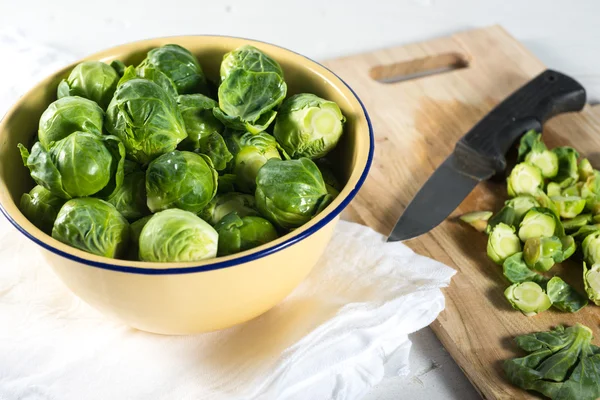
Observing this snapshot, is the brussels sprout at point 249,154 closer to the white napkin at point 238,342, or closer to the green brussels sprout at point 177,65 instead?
the green brussels sprout at point 177,65

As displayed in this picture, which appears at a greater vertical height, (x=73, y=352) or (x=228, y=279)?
(x=228, y=279)

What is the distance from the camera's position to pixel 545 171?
2.41m

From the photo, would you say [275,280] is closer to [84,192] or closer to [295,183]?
[295,183]

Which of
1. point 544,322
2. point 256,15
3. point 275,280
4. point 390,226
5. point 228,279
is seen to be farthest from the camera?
point 256,15

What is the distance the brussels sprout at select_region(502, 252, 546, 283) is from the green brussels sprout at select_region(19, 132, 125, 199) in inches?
45.6

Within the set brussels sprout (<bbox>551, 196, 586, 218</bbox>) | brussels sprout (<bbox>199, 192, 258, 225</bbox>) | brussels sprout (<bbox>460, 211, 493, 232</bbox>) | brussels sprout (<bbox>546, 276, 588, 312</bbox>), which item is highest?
brussels sprout (<bbox>199, 192, 258, 225</bbox>)

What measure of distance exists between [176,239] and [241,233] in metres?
0.15

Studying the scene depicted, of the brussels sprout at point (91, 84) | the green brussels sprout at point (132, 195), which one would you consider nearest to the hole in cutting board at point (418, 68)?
the brussels sprout at point (91, 84)

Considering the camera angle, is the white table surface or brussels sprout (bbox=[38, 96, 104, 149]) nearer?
brussels sprout (bbox=[38, 96, 104, 149])

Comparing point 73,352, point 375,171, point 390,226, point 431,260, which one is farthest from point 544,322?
point 73,352

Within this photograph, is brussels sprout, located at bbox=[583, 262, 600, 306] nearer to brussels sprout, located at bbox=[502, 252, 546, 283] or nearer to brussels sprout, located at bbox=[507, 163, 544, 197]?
brussels sprout, located at bbox=[502, 252, 546, 283]

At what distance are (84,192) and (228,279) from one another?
39 cm

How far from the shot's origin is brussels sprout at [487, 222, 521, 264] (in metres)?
2.12

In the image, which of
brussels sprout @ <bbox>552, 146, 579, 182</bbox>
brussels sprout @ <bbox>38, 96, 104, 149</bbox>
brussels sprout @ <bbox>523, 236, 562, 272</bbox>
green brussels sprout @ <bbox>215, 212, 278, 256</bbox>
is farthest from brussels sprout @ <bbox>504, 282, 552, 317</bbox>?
brussels sprout @ <bbox>38, 96, 104, 149</bbox>
